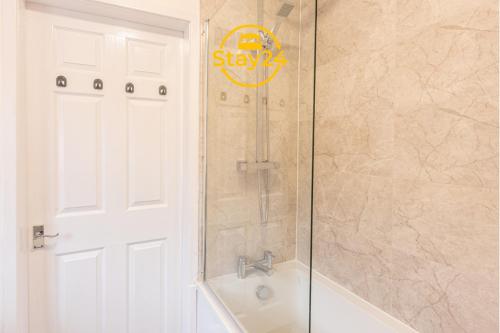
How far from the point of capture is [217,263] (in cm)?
154

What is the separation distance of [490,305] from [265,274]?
0.94 metres

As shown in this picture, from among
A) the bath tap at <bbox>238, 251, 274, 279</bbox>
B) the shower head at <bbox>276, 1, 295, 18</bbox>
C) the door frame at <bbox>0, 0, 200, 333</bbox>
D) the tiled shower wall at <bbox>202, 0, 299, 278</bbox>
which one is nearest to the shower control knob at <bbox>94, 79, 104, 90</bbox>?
the door frame at <bbox>0, 0, 200, 333</bbox>

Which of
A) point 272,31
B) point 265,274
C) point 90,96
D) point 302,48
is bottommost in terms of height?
point 265,274

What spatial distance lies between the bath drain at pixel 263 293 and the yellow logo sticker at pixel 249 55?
1.09 meters

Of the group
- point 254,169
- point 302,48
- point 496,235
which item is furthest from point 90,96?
point 496,235

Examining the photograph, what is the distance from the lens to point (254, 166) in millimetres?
1479

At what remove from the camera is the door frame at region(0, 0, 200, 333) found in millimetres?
1132

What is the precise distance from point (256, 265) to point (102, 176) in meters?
0.98

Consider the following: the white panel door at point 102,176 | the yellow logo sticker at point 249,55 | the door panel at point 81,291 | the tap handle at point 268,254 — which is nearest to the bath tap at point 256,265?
the tap handle at point 268,254

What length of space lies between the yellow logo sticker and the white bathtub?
99 centimetres

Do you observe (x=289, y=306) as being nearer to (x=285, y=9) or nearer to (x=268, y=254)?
(x=268, y=254)

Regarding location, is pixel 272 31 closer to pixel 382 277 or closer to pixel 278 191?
pixel 278 191

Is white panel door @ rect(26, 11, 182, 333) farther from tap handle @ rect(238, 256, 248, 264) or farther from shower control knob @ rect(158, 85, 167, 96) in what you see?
tap handle @ rect(238, 256, 248, 264)

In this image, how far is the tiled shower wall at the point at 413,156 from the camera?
0.91 metres
